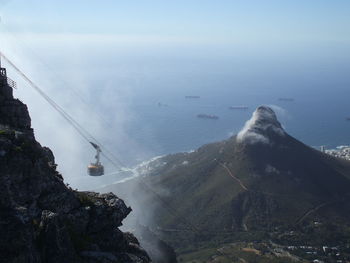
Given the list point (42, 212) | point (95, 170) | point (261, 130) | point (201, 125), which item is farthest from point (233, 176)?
point (42, 212)

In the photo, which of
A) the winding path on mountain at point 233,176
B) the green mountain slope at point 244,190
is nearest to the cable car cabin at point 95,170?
the green mountain slope at point 244,190

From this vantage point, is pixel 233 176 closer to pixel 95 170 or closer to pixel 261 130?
pixel 261 130

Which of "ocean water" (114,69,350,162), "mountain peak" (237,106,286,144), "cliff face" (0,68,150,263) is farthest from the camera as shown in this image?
"ocean water" (114,69,350,162)

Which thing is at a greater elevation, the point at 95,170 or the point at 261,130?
the point at 95,170

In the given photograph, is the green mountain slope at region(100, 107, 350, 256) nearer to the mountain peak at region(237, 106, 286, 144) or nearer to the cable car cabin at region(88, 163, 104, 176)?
the mountain peak at region(237, 106, 286, 144)

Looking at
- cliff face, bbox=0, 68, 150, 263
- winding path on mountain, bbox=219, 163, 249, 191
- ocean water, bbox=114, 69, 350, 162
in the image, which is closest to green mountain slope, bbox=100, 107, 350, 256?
winding path on mountain, bbox=219, 163, 249, 191

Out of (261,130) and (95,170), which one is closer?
(95,170)

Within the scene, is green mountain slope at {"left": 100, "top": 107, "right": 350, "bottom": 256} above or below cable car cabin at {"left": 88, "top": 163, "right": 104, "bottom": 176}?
below

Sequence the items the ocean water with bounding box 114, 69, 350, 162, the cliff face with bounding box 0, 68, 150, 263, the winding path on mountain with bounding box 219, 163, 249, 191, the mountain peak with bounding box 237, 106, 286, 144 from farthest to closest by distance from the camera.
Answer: the ocean water with bounding box 114, 69, 350, 162
the mountain peak with bounding box 237, 106, 286, 144
the winding path on mountain with bounding box 219, 163, 249, 191
the cliff face with bounding box 0, 68, 150, 263
